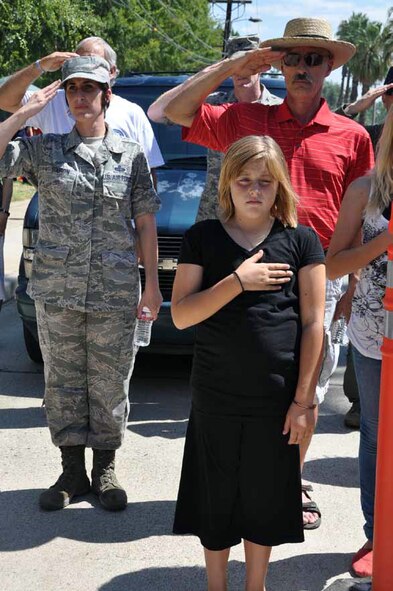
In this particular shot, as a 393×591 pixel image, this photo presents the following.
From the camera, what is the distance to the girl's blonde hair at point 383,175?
309cm

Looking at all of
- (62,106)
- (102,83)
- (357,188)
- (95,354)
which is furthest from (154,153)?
(357,188)

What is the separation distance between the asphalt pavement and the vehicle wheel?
585 mm

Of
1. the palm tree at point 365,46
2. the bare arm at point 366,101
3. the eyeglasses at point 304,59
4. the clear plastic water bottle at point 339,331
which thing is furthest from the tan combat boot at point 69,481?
the palm tree at point 365,46

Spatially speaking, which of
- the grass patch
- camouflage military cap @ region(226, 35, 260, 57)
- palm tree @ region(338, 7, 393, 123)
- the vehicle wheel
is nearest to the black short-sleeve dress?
camouflage military cap @ region(226, 35, 260, 57)

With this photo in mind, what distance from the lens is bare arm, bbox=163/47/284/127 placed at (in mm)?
3521

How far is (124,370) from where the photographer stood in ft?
13.7

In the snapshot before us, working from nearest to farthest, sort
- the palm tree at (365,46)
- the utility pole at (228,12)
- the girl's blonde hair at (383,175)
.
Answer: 1. the girl's blonde hair at (383,175)
2. the utility pole at (228,12)
3. the palm tree at (365,46)

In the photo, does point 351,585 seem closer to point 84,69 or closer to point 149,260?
point 149,260

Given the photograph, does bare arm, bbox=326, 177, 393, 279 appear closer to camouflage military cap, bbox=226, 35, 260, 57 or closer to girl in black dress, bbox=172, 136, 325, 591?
girl in black dress, bbox=172, 136, 325, 591

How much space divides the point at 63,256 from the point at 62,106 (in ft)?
4.05

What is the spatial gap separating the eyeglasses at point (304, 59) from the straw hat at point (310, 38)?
40mm

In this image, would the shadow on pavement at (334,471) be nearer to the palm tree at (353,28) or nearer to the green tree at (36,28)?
the green tree at (36,28)

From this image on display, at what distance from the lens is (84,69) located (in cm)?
382

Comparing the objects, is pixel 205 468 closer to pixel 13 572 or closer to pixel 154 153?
pixel 13 572
